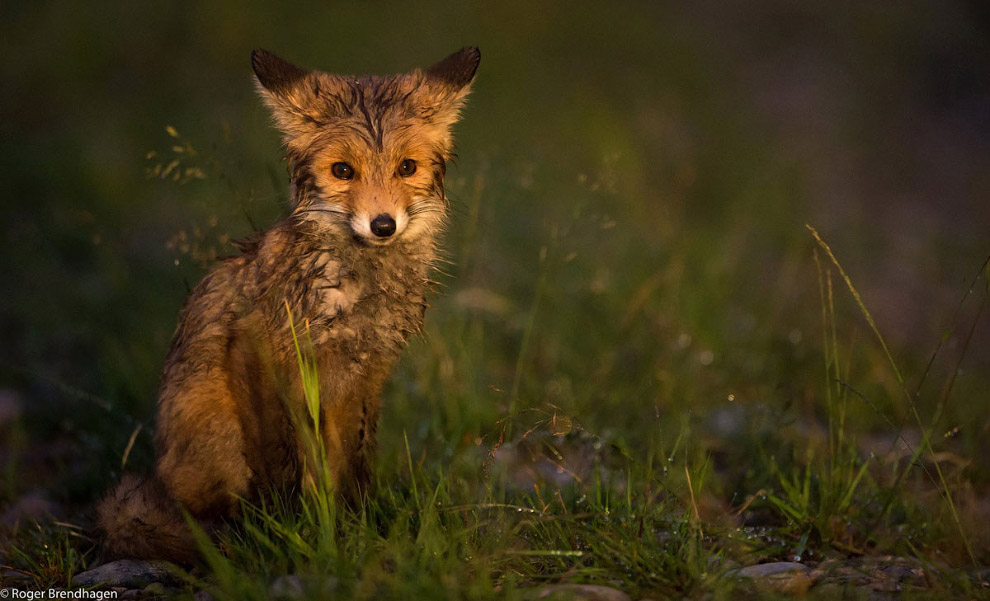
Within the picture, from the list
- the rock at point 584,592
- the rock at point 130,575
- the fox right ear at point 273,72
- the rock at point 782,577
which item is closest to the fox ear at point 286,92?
the fox right ear at point 273,72

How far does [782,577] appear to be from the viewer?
3129mm

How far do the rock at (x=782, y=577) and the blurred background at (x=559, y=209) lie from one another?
0.71 meters

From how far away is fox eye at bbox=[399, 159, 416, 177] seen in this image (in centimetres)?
375

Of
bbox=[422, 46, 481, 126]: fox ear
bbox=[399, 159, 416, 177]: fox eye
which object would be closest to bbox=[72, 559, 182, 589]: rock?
bbox=[399, 159, 416, 177]: fox eye

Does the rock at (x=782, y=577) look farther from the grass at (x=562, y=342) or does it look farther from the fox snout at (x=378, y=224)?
the fox snout at (x=378, y=224)

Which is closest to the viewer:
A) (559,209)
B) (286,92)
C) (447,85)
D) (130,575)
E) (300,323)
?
(130,575)

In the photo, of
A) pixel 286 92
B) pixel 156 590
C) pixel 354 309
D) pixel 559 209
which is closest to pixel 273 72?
pixel 286 92

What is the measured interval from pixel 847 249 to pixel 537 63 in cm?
541

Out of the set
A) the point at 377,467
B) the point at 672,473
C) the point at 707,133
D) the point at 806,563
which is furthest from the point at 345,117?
the point at 707,133

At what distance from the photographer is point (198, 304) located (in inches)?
154

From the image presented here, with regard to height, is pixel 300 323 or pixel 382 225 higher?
pixel 382 225

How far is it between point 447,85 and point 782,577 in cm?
249

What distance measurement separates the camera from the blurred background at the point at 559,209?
5.09 meters

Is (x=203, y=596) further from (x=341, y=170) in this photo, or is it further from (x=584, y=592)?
(x=341, y=170)
